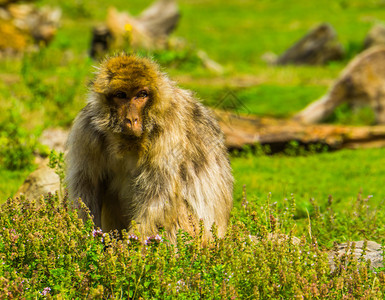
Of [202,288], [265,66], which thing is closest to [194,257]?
[202,288]

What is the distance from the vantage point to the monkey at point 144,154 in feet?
15.0

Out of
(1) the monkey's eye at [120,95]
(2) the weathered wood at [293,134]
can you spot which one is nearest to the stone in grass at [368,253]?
(1) the monkey's eye at [120,95]

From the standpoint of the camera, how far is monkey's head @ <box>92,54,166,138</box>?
4.48m

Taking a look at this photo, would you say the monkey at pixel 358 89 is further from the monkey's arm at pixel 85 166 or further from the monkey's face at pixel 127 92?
the monkey's face at pixel 127 92

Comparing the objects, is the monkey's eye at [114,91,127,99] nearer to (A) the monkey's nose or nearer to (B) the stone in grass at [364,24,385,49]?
(A) the monkey's nose

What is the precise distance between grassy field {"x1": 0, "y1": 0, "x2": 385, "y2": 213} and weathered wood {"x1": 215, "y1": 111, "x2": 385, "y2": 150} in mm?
462

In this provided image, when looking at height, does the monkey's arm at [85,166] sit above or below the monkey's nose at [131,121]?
below

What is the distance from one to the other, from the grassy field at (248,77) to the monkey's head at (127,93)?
0.76 metres

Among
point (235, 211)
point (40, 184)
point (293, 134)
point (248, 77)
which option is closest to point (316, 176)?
point (293, 134)

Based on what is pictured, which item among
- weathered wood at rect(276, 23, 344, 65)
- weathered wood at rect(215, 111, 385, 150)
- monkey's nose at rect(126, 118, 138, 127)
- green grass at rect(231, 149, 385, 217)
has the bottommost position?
green grass at rect(231, 149, 385, 217)

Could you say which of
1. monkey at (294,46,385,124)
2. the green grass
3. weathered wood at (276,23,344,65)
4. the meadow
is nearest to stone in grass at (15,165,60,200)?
the meadow

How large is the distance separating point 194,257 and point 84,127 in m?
1.61

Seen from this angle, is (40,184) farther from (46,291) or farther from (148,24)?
(148,24)

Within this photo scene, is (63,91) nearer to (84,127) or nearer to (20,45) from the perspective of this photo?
(84,127)
